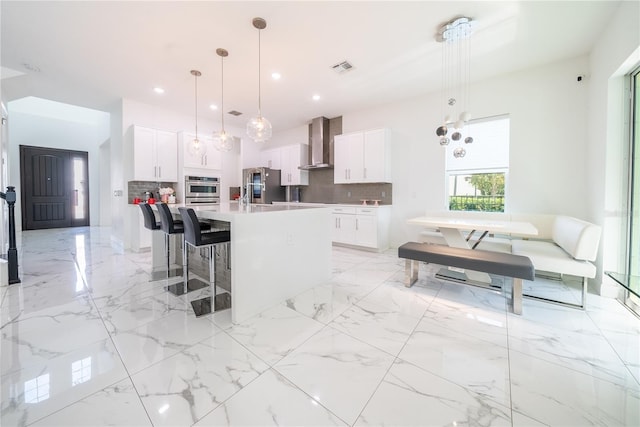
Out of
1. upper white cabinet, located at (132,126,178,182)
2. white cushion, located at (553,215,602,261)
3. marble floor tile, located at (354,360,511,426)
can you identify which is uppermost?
upper white cabinet, located at (132,126,178,182)

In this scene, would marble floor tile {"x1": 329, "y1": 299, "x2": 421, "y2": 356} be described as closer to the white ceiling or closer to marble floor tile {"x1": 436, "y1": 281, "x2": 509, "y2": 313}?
marble floor tile {"x1": 436, "y1": 281, "x2": 509, "y2": 313}

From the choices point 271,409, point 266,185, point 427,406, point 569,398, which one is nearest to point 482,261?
point 569,398

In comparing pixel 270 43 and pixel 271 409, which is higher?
pixel 270 43

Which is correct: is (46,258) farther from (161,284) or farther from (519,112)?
(519,112)

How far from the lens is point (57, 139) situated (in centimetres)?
698

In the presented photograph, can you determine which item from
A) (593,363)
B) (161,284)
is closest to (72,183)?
(161,284)

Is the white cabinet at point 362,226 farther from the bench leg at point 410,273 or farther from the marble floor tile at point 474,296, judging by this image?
the marble floor tile at point 474,296

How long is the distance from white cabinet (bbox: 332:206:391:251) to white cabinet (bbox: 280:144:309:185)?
1.57 meters

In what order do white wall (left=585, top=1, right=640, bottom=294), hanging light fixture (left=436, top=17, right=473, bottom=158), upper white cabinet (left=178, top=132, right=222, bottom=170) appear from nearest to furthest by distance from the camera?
white wall (left=585, top=1, right=640, bottom=294) < hanging light fixture (left=436, top=17, right=473, bottom=158) < upper white cabinet (left=178, top=132, right=222, bottom=170)

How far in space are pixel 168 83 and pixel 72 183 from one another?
5.97 metres

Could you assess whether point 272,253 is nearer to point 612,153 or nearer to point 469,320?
point 469,320

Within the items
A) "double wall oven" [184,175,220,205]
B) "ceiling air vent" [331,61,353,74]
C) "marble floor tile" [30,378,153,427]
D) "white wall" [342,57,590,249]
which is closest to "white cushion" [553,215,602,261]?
"white wall" [342,57,590,249]

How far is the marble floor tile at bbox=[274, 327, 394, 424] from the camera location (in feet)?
4.29

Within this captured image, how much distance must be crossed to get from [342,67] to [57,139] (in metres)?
8.50
